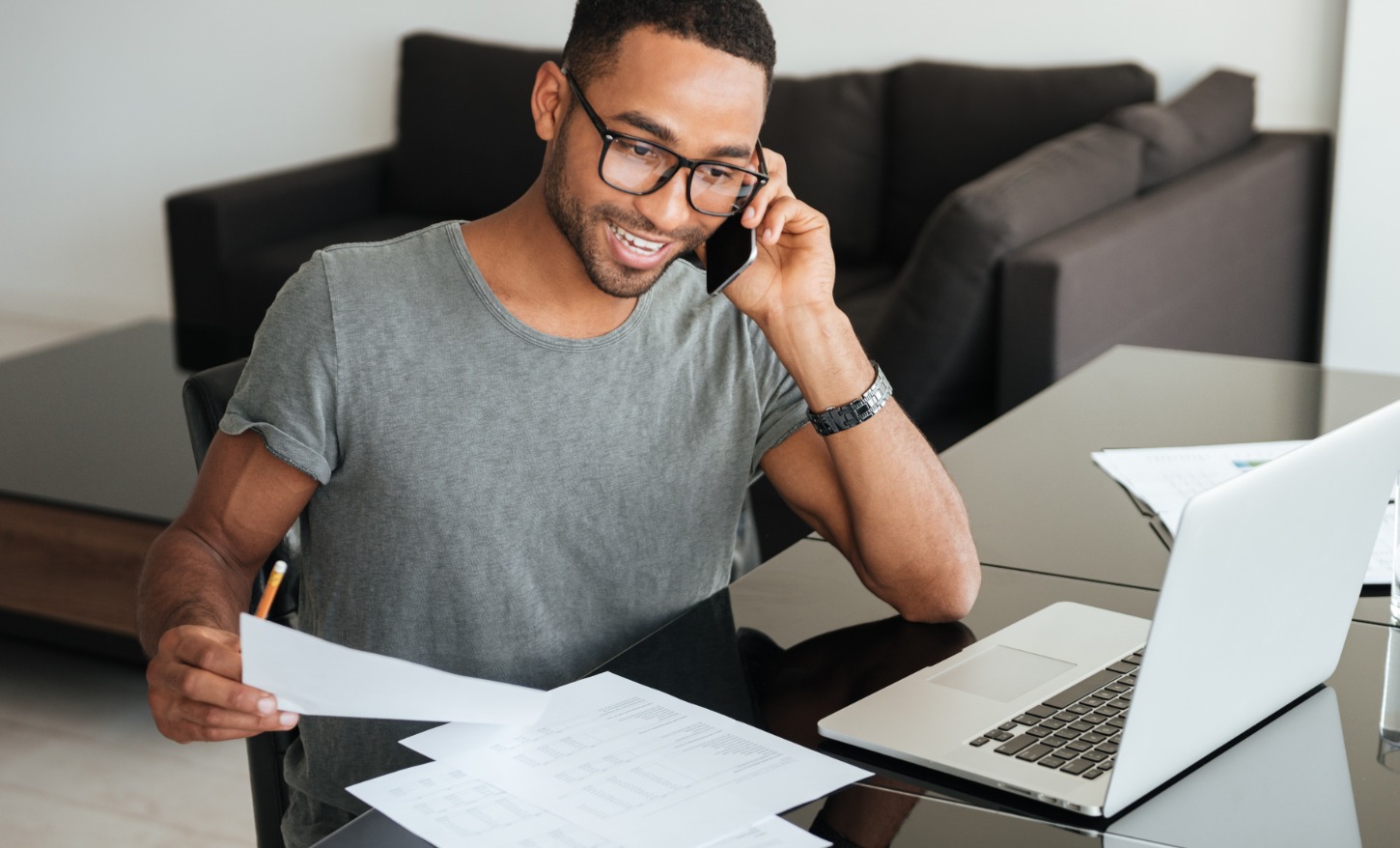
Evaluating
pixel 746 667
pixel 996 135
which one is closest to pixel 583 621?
pixel 746 667

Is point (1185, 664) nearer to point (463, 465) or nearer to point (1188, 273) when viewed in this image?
point (463, 465)

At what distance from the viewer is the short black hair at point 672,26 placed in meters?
1.18

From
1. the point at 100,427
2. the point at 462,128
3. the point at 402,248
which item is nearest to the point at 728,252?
the point at 402,248

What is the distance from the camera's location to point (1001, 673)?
3.45 feet

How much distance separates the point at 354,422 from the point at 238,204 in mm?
2857

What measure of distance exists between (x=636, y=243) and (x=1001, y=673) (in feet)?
1.47

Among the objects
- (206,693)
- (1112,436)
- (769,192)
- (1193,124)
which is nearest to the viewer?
(206,693)

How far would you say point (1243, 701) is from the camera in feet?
3.07

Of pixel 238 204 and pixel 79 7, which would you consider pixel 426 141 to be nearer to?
pixel 238 204

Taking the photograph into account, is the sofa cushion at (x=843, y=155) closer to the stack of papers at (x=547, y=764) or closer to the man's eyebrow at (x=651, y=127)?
the man's eyebrow at (x=651, y=127)

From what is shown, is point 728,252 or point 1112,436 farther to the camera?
point 1112,436

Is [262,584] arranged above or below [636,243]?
below

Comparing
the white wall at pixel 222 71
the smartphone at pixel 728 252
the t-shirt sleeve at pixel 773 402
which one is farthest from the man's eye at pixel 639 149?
the white wall at pixel 222 71

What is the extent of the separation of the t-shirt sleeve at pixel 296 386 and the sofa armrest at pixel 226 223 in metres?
2.75
